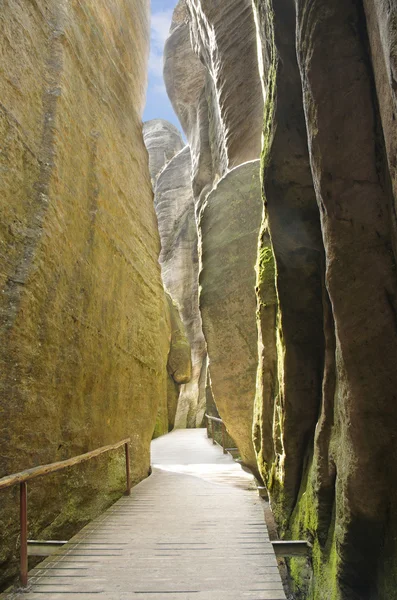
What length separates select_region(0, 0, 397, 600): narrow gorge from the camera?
2938mm

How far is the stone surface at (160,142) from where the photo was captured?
1500 inches

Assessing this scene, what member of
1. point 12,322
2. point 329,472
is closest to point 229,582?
point 329,472

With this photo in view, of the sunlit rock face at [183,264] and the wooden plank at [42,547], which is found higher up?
the sunlit rock face at [183,264]

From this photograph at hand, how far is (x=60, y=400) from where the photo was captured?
4336 millimetres

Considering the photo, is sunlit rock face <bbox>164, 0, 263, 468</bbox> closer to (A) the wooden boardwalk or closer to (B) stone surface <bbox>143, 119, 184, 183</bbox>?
(A) the wooden boardwalk

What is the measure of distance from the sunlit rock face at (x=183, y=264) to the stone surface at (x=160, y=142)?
20.3 feet

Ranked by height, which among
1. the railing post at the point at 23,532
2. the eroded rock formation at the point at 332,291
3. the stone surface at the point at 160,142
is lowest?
the railing post at the point at 23,532

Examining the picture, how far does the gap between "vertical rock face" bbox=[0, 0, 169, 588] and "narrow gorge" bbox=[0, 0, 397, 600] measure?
0.9 inches

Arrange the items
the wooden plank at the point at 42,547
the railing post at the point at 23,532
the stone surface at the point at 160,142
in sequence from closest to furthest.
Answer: the railing post at the point at 23,532, the wooden plank at the point at 42,547, the stone surface at the point at 160,142

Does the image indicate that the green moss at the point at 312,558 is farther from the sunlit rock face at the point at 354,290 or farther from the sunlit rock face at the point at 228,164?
the sunlit rock face at the point at 228,164

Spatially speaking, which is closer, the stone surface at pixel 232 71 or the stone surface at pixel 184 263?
the stone surface at pixel 232 71

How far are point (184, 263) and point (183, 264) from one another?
0.29 ft

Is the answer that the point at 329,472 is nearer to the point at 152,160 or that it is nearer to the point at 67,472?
the point at 67,472

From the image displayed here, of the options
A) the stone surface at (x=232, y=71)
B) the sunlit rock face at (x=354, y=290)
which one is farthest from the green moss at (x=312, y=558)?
the stone surface at (x=232, y=71)
